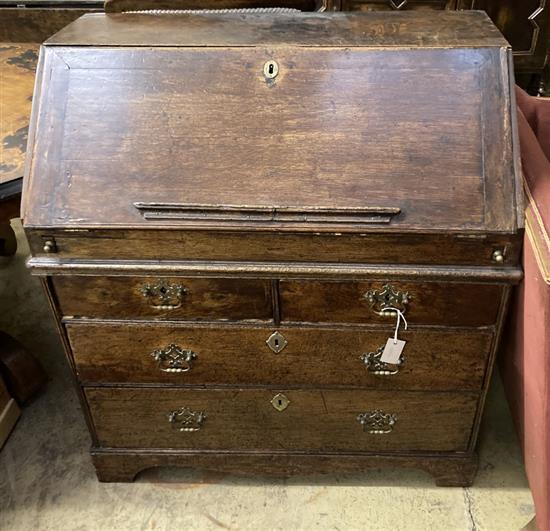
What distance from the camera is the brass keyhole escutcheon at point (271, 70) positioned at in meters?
1.40

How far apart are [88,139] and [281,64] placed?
46 centimetres

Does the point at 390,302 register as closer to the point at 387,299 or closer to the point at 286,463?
the point at 387,299

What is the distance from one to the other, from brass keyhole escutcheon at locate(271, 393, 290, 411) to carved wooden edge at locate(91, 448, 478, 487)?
7.5 inches

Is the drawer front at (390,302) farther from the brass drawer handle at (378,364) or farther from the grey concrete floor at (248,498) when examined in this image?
the grey concrete floor at (248,498)

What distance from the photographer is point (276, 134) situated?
1.37 m

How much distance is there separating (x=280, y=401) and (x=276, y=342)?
0.21m

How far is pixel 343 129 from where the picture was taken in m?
1.37

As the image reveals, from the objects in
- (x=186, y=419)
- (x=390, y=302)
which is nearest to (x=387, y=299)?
(x=390, y=302)

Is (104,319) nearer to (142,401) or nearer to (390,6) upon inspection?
(142,401)

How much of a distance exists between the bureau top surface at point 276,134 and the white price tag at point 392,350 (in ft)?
0.99

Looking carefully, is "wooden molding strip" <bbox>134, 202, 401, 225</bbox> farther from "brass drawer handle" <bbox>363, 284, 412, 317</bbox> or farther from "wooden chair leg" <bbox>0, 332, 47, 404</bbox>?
"wooden chair leg" <bbox>0, 332, 47, 404</bbox>

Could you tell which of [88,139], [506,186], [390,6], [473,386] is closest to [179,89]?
[88,139]

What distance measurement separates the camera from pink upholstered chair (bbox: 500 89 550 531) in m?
1.24

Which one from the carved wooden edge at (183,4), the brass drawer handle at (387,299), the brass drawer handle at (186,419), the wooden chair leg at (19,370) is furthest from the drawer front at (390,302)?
the wooden chair leg at (19,370)
